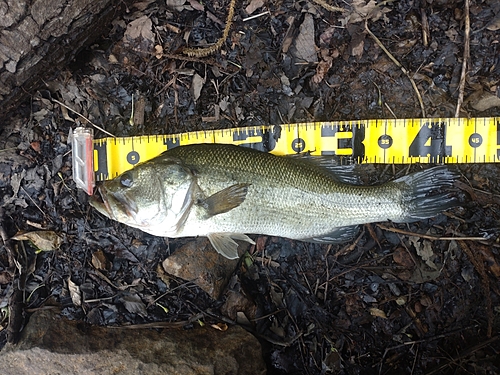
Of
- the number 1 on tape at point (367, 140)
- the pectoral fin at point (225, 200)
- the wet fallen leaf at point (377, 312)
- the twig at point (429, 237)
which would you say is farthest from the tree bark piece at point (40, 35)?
the wet fallen leaf at point (377, 312)

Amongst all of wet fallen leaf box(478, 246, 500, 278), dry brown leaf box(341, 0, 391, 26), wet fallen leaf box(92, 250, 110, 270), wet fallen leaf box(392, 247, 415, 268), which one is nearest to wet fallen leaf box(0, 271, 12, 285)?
wet fallen leaf box(92, 250, 110, 270)

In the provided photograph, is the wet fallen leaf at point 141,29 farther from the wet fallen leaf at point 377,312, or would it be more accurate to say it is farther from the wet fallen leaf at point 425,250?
the wet fallen leaf at point 377,312

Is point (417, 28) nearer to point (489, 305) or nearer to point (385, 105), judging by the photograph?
point (385, 105)

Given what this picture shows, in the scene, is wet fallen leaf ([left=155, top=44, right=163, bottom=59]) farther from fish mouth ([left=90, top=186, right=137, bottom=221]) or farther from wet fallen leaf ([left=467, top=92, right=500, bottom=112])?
wet fallen leaf ([left=467, top=92, right=500, bottom=112])

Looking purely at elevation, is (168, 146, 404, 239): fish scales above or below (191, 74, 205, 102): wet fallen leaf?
below

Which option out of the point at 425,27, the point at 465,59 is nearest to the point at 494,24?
Answer: the point at 465,59

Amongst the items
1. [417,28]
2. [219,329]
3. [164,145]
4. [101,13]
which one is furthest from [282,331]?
[101,13]

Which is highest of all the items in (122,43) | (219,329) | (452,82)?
(122,43)
